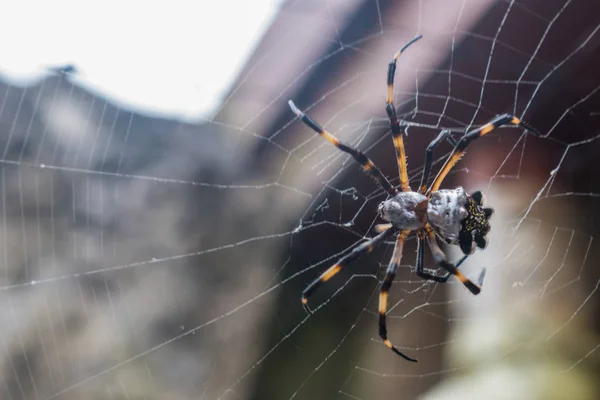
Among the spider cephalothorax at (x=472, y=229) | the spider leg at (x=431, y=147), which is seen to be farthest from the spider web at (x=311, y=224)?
the spider cephalothorax at (x=472, y=229)

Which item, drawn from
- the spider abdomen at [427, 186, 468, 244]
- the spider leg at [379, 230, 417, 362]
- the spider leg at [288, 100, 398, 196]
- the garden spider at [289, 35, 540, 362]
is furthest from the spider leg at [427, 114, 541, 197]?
the spider leg at [379, 230, 417, 362]

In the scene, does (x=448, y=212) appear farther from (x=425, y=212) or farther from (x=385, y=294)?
(x=385, y=294)

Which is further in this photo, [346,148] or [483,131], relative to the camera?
[346,148]

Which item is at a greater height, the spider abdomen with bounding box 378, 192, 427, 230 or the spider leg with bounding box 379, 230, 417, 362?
the spider abdomen with bounding box 378, 192, 427, 230

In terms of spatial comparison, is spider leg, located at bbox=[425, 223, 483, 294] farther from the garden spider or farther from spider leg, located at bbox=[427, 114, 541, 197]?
spider leg, located at bbox=[427, 114, 541, 197]

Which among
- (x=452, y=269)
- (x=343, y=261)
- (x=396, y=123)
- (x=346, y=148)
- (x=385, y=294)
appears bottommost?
(x=385, y=294)

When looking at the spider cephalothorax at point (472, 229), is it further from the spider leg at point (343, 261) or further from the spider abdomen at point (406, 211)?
the spider leg at point (343, 261)

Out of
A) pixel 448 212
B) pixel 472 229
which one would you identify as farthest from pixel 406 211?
pixel 472 229
